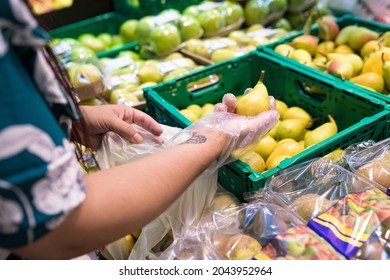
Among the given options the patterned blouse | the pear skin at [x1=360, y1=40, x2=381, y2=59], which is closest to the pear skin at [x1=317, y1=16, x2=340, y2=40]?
the pear skin at [x1=360, y1=40, x2=381, y2=59]

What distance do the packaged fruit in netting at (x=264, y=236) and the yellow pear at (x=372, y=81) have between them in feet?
2.73

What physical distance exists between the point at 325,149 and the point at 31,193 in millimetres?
909

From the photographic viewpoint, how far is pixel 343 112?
1.50 m

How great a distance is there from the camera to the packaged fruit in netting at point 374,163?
1044 millimetres

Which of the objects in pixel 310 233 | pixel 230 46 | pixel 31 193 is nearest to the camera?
pixel 31 193

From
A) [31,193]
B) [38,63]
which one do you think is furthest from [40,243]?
[38,63]

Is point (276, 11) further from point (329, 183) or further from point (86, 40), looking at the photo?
point (329, 183)

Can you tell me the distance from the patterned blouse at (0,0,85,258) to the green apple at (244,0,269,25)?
2087 mm

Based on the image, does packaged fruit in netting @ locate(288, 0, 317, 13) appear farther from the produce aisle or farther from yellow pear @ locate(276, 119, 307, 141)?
yellow pear @ locate(276, 119, 307, 141)

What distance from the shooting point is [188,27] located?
233cm

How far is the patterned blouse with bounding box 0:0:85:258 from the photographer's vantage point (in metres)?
0.53

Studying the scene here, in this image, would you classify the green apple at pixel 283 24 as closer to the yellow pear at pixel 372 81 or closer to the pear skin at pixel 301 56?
the pear skin at pixel 301 56

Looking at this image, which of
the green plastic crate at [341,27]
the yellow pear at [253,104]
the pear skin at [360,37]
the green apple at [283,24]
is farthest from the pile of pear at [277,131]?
the green apple at [283,24]

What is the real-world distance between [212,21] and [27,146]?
79.8 inches
